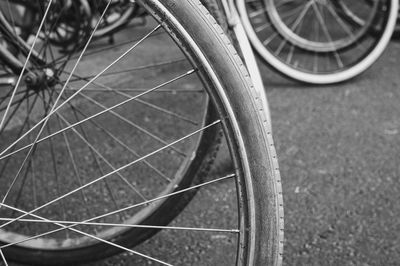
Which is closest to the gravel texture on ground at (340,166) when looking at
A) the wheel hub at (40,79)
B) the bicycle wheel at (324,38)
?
the bicycle wheel at (324,38)

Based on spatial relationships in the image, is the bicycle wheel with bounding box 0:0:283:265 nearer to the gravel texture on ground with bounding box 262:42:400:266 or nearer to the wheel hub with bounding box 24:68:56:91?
the wheel hub with bounding box 24:68:56:91

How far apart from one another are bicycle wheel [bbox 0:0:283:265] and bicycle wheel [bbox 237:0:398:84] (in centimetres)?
56

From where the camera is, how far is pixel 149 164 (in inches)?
79.5

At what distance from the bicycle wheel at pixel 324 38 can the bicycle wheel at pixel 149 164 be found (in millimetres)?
559

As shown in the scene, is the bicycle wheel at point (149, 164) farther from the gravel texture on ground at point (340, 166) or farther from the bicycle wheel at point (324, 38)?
the bicycle wheel at point (324, 38)

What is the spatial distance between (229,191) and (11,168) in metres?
0.89

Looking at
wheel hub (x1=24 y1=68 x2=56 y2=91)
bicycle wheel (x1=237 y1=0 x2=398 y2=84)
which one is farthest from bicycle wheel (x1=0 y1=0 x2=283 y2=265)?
bicycle wheel (x1=237 y1=0 x2=398 y2=84)

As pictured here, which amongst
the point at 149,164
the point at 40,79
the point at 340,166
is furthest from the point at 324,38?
the point at 40,79

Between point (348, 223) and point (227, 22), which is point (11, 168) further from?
point (348, 223)

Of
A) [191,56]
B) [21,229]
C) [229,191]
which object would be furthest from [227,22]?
[21,229]

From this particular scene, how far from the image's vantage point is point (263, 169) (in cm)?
134

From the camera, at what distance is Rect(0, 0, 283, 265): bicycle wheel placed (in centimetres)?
134

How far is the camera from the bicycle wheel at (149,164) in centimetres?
134

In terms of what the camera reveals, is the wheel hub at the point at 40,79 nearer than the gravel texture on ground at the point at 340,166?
Yes
